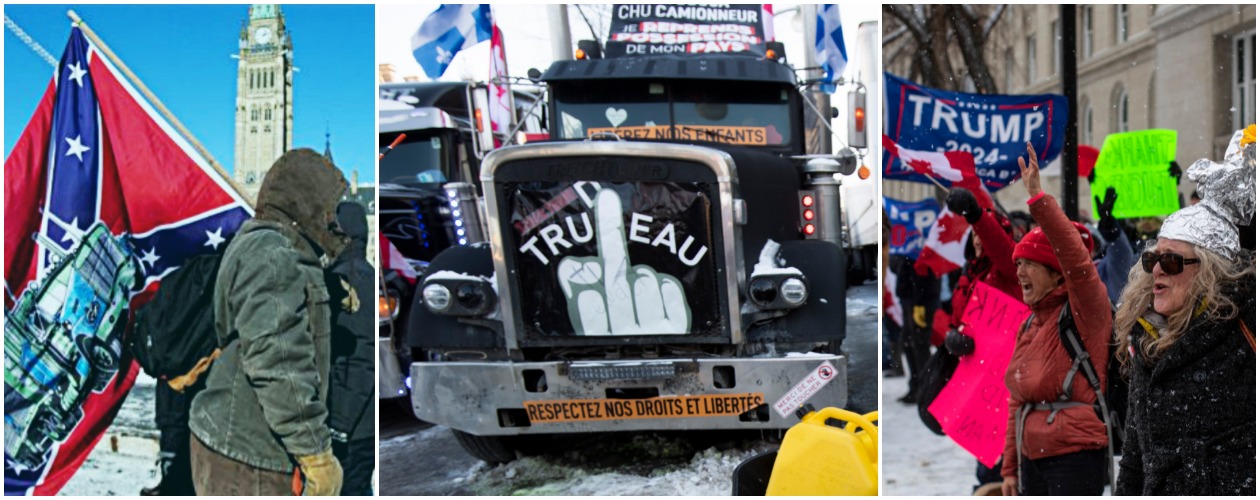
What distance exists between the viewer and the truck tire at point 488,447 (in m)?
5.36

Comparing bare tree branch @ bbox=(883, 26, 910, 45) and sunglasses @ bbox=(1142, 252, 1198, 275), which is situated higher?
bare tree branch @ bbox=(883, 26, 910, 45)

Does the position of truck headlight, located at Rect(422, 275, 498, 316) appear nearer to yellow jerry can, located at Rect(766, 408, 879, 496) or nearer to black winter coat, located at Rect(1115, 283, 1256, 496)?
yellow jerry can, located at Rect(766, 408, 879, 496)

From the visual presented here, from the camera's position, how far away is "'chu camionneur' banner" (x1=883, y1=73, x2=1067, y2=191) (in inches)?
207

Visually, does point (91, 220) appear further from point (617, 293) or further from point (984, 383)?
point (984, 383)

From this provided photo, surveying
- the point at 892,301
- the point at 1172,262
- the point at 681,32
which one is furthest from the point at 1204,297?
the point at 892,301

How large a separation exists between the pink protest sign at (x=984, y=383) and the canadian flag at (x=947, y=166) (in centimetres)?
35

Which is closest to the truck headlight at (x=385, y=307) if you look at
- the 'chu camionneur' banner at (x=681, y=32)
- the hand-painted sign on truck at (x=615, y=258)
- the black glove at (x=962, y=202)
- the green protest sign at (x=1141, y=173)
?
the hand-painted sign on truck at (x=615, y=258)

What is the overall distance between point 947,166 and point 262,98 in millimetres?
2714

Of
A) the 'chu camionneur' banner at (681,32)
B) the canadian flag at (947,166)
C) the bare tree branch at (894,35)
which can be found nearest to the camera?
the canadian flag at (947,166)

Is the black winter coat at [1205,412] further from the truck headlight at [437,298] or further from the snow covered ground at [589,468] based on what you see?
the truck headlight at [437,298]

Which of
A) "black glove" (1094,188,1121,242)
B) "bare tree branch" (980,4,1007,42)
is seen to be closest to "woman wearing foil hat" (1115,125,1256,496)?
"black glove" (1094,188,1121,242)

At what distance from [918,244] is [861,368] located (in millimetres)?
3477

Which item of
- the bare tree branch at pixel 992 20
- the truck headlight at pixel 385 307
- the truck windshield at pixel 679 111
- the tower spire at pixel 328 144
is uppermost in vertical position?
the bare tree branch at pixel 992 20

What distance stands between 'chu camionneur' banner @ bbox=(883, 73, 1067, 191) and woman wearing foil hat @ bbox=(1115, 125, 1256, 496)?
2359mm
